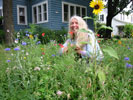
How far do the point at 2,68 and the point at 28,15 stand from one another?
10785mm

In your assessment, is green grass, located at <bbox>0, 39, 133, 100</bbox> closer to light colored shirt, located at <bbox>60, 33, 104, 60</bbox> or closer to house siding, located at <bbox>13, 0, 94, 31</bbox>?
light colored shirt, located at <bbox>60, 33, 104, 60</bbox>

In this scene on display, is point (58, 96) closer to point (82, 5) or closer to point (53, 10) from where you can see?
point (53, 10)

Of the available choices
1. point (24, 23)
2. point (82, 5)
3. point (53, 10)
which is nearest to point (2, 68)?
point (53, 10)

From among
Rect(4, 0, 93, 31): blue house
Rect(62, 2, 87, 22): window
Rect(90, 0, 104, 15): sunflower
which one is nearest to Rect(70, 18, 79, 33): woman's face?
Rect(90, 0, 104, 15): sunflower

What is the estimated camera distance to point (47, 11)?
1041cm

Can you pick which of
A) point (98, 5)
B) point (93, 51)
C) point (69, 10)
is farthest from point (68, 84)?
point (69, 10)

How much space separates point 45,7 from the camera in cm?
1109

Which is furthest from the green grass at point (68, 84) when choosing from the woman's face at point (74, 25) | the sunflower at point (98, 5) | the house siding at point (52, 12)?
the house siding at point (52, 12)

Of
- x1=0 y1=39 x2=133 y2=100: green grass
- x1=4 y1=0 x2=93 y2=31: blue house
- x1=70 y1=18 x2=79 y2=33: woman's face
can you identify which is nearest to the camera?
x1=0 y1=39 x2=133 y2=100: green grass

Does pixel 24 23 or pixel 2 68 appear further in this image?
pixel 24 23

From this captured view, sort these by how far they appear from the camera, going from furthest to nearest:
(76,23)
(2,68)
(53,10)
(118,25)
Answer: (118,25) → (53,10) → (76,23) → (2,68)

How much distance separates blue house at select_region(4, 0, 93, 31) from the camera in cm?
1045

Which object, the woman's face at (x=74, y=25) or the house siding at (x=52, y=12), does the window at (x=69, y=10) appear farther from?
the woman's face at (x=74, y=25)

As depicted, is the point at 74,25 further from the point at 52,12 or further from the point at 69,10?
the point at 69,10
